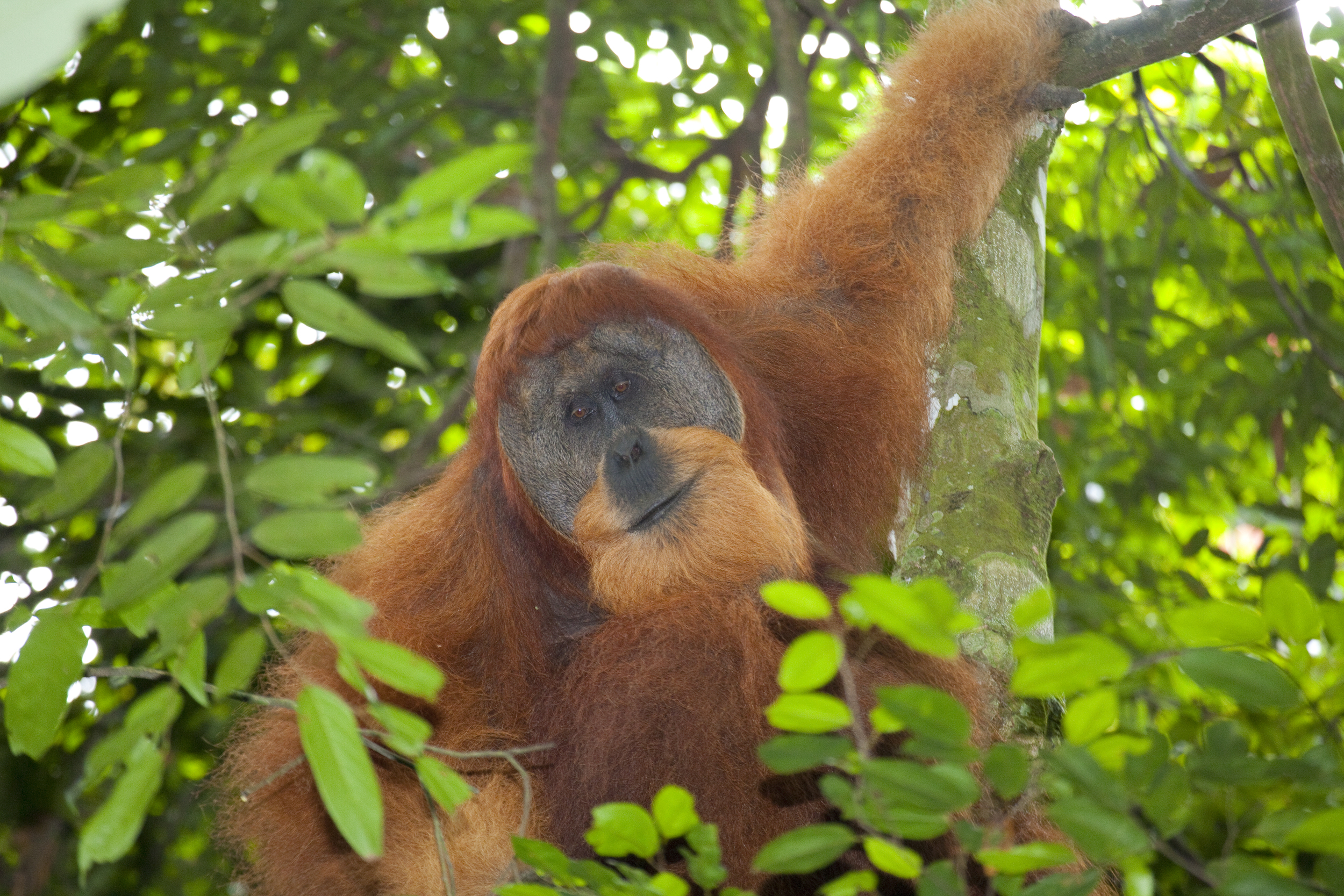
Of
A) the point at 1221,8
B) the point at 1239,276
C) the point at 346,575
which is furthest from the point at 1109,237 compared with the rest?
the point at 346,575

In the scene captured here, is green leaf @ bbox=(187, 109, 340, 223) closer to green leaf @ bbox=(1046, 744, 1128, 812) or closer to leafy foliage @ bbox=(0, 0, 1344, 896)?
leafy foliage @ bbox=(0, 0, 1344, 896)

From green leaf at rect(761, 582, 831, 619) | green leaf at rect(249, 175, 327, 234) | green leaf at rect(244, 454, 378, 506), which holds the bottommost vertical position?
green leaf at rect(761, 582, 831, 619)

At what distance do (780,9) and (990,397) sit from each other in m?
1.93

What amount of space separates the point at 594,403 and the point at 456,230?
1762 mm

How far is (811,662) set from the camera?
53.0 inches

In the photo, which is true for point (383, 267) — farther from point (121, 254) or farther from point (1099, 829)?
point (1099, 829)

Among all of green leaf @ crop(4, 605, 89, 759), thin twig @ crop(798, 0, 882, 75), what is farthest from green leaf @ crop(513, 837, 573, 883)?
thin twig @ crop(798, 0, 882, 75)

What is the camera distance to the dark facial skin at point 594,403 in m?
2.87

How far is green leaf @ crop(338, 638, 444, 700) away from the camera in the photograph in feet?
4.04

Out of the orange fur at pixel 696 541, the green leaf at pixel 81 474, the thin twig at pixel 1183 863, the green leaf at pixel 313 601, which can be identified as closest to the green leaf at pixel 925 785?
the thin twig at pixel 1183 863

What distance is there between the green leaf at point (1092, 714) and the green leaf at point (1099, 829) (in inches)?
3.8

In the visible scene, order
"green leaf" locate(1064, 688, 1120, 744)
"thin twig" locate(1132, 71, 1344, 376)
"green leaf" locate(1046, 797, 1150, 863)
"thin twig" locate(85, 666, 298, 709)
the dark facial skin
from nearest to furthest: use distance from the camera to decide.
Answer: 1. "green leaf" locate(1046, 797, 1150, 863)
2. "green leaf" locate(1064, 688, 1120, 744)
3. "thin twig" locate(85, 666, 298, 709)
4. the dark facial skin
5. "thin twig" locate(1132, 71, 1344, 376)

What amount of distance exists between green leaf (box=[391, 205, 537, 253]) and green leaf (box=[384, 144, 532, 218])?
0.06 ft

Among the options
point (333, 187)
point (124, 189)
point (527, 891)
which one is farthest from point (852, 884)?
point (124, 189)
